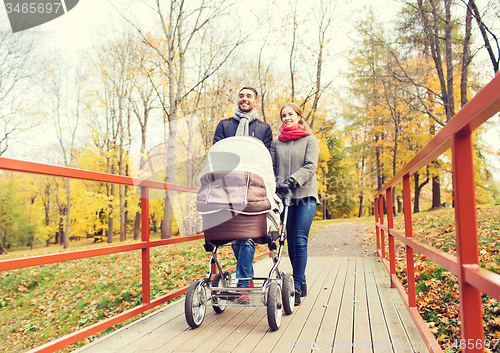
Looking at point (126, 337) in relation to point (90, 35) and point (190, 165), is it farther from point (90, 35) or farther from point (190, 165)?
point (90, 35)

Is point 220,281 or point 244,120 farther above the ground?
point 244,120

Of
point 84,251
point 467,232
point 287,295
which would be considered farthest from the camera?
point 287,295

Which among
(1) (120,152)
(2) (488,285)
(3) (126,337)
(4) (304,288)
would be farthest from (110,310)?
(1) (120,152)

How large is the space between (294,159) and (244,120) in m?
0.65

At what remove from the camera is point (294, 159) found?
3484mm

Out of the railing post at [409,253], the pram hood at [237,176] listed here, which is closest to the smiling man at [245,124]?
the pram hood at [237,176]

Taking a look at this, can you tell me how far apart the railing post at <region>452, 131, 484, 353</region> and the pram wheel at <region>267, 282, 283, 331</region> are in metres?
1.45

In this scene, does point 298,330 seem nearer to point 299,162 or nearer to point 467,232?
point 299,162

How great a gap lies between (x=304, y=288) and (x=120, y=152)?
16694 mm


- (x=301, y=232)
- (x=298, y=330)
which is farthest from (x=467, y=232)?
(x=301, y=232)

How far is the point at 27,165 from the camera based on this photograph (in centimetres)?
193

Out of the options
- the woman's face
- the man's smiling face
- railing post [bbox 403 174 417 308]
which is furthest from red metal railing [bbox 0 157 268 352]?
railing post [bbox 403 174 417 308]

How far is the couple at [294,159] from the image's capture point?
335 centimetres

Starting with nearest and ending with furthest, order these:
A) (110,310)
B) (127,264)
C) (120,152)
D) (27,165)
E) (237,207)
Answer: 1. (27,165)
2. (237,207)
3. (110,310)
4. (127,264)
5. (120,152)
